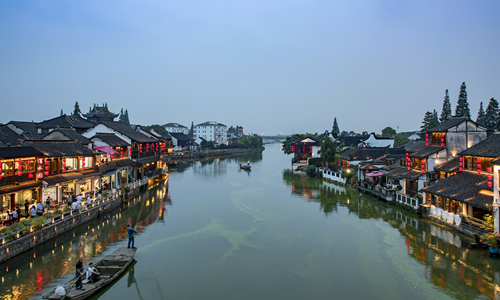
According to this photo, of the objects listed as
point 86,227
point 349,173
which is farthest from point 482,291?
point 349,173

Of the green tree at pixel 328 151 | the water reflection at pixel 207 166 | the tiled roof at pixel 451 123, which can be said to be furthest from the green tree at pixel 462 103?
the water reflection at pixel 207 166

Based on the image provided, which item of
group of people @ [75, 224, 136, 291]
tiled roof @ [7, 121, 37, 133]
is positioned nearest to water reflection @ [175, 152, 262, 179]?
tiled roof @ [7, 121, 37, 133]

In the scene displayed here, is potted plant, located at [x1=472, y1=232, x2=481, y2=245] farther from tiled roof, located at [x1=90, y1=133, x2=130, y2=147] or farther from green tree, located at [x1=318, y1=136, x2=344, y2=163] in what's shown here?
green tree, located at [x1=318, y1=136, x2=344, y2=163]

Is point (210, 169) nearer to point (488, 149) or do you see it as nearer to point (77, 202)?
point (77, 202)

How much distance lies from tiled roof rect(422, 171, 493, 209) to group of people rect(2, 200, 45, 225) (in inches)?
1184

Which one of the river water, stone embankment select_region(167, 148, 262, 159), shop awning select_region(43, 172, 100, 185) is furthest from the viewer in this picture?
stone embankment select_region(167, 148, 262, 159)

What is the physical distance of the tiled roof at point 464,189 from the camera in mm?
22359

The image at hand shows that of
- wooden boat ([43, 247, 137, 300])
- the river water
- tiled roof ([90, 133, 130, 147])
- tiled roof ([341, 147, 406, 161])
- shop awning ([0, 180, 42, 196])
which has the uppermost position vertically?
tiled roof ([90, 133, 130, 147])

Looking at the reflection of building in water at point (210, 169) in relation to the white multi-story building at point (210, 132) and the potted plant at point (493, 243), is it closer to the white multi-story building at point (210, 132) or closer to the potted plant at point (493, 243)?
the potted plant at point (493, 243)

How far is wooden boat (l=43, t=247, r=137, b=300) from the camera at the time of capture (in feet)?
45.4

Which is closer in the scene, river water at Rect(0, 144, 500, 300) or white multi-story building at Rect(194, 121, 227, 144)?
river water at Rect(0, 144, 500, 300)

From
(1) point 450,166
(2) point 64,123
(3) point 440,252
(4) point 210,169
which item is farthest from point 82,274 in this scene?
(4) point 210,169

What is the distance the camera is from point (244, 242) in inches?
918

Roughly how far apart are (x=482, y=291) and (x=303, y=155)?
66450 mm
